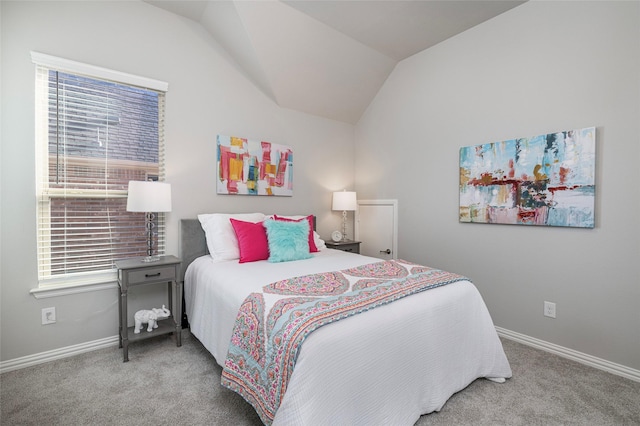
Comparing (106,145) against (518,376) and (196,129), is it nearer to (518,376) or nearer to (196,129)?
(196,129)

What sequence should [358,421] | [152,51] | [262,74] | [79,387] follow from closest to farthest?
[358,421] → [79,387] → [152,51] → [262,74]

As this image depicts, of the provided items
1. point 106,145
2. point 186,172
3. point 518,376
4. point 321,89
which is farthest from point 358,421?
point 321,89

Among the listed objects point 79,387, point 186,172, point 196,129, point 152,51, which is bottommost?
point 79,387

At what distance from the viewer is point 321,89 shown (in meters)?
3.56

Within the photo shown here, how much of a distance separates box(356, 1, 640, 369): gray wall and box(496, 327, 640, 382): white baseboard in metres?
0.04

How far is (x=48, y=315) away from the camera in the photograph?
7.34 feet

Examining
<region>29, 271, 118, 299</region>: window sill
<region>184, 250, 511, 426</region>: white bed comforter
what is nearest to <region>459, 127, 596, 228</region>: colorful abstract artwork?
<region>184, 250, 511, 426</region>: white bed comforter

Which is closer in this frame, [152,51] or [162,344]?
[162,344]

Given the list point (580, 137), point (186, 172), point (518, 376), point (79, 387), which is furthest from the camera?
point (186, 172)

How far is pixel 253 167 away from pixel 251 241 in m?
1.02

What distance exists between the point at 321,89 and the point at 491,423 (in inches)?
134

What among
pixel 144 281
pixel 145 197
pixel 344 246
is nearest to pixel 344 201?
pixel 344 246

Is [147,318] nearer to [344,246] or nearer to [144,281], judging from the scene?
[144,281]

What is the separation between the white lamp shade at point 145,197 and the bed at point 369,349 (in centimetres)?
63
